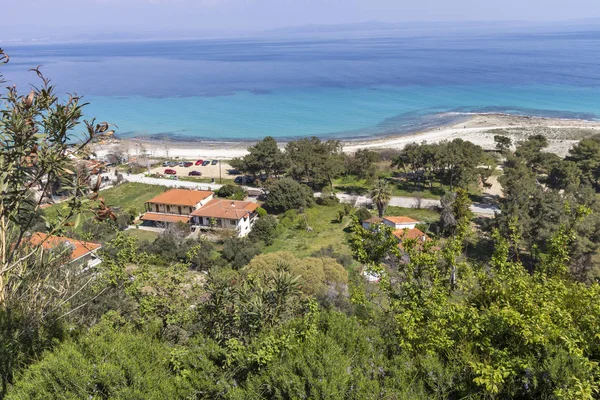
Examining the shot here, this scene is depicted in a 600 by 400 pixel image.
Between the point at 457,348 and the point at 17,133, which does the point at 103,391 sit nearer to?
the point at 17,133

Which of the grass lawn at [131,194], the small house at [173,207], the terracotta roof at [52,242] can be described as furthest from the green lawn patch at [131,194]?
the terracotta roof at [52,242]

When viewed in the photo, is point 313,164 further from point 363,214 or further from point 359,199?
point 363,214

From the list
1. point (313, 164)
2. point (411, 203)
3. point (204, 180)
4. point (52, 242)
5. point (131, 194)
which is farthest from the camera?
point (204, 180)

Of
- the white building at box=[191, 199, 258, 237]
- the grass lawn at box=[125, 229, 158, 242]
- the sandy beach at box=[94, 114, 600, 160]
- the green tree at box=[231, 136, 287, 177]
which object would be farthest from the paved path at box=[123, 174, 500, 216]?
the grass lawn at box=[125, 229, 158, 242]

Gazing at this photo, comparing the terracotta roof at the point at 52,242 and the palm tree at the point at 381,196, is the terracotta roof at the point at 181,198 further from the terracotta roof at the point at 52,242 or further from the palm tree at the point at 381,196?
the palm tree at the point at 381,196

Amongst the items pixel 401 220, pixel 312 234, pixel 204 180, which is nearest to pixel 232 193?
pixel 204 180

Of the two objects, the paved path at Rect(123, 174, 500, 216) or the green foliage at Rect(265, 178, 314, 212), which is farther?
the paved path at Rect(123, 174, 500, 216)

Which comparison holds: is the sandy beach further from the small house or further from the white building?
the white building
